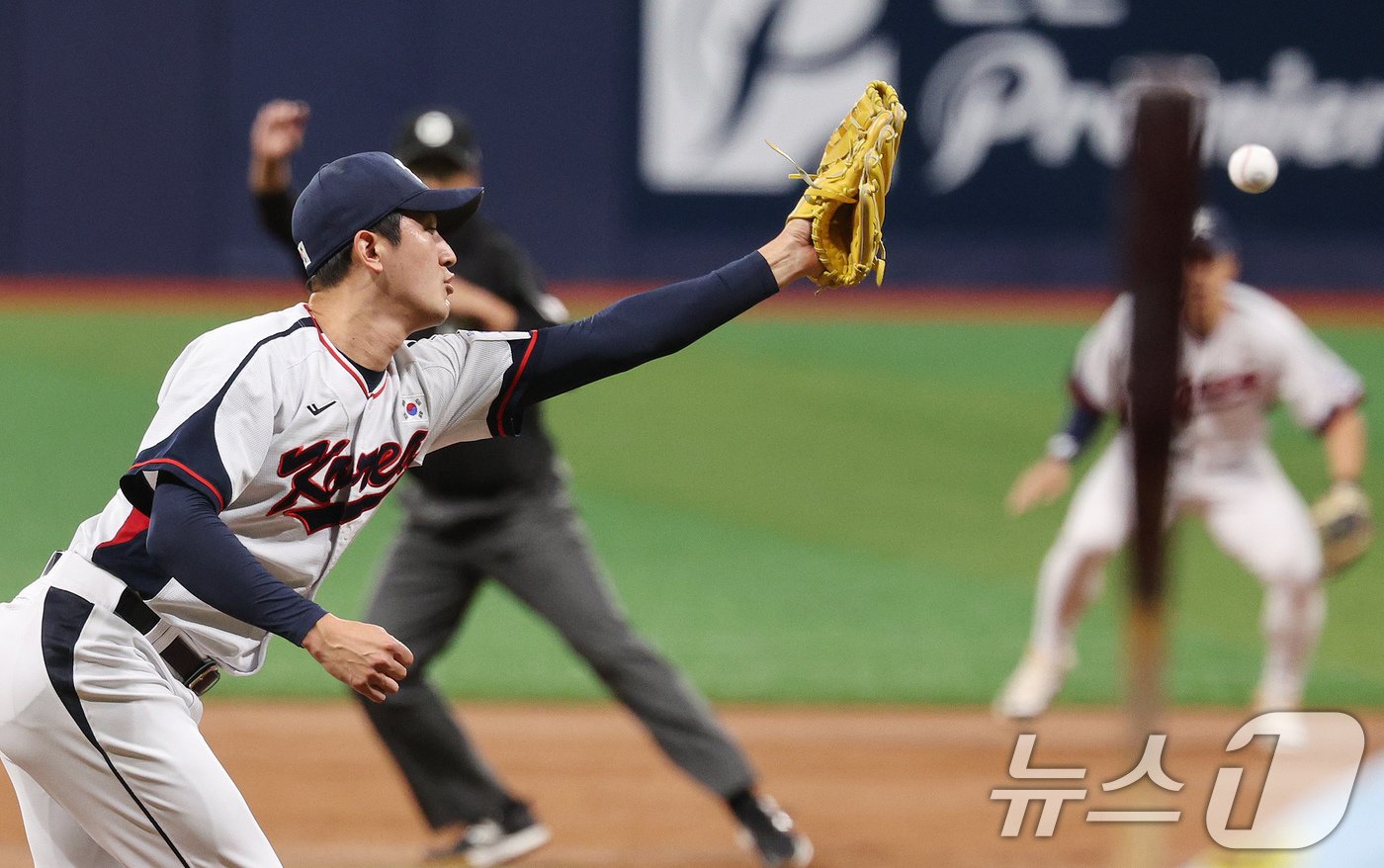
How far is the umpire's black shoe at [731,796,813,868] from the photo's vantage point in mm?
4992

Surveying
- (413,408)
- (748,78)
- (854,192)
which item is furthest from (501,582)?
(748,78)

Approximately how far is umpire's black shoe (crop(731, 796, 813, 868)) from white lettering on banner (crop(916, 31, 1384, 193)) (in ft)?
34.9

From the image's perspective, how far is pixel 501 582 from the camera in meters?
5.22

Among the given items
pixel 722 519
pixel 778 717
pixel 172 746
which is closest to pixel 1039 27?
pixel 722 519

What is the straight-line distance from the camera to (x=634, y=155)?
14.9 meters

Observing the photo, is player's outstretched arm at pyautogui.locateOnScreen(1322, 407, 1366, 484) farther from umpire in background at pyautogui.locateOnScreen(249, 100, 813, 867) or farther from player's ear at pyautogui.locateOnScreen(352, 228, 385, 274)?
player's ear at pyautogui.locateOnScreen(352, 228, 385, 274)

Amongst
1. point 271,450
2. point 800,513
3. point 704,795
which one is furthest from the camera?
point 800,513

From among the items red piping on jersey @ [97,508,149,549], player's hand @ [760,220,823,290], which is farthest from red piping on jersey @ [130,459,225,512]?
player's hand @ [760,220,823,290]

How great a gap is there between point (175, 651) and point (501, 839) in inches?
86.4

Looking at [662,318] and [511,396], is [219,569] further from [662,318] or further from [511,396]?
[662,318]

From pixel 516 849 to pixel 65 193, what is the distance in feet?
37.8

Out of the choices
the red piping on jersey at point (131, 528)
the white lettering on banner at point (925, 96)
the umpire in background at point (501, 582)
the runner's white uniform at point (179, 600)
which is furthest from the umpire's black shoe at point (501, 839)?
the white lettering on banner at point (925, 96)

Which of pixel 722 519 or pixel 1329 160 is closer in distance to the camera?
pixel 722 519

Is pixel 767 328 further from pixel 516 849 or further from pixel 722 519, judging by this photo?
pixel 516 849
